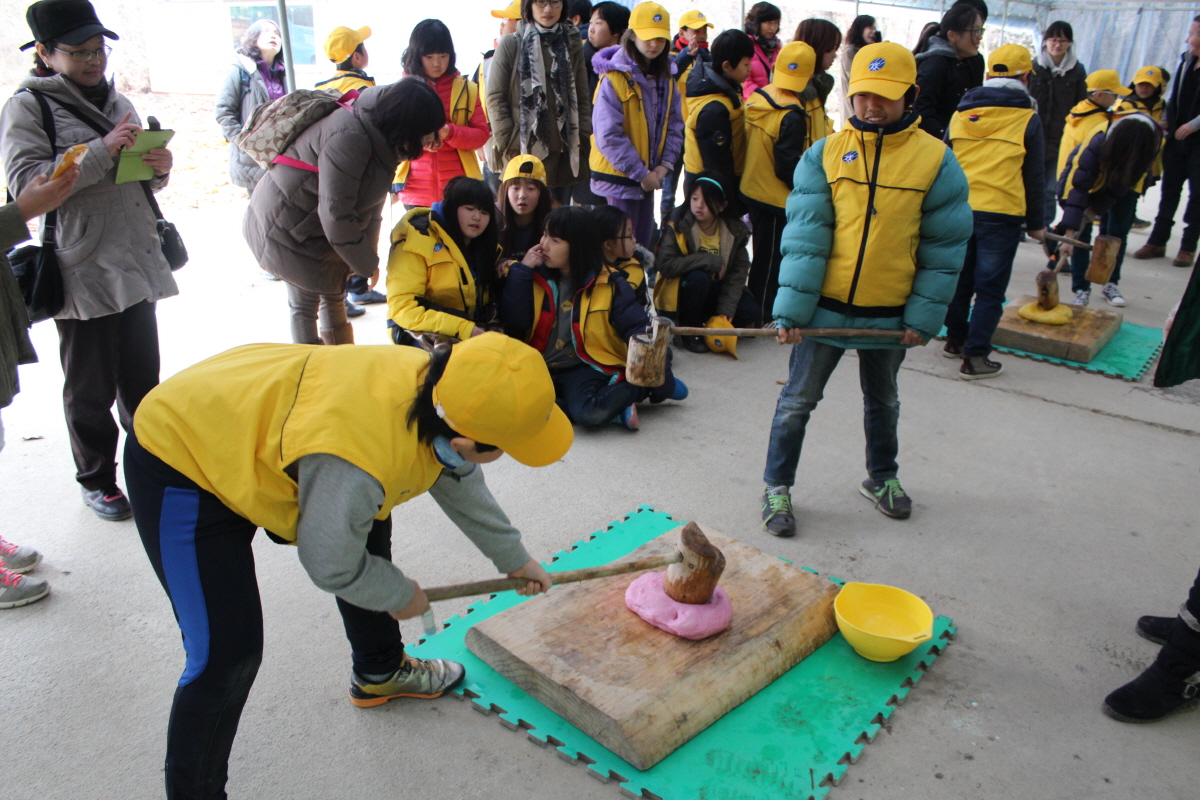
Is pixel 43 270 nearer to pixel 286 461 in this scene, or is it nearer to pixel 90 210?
pixel 90 210

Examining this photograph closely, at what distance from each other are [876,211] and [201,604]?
2.36 meters

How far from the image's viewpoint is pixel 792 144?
15.6 feet

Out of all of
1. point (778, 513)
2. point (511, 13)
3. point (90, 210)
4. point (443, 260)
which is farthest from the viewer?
point (511, 13)

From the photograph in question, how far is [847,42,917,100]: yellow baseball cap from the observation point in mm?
2607

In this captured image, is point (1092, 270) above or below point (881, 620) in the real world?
above

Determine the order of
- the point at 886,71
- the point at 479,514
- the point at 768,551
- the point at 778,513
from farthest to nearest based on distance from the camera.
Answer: the point at 778,513
the point at 768,551
the point at 886,71
the point at 479,514

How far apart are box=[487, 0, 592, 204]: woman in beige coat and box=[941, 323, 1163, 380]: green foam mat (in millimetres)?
2914

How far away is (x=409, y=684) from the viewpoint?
2.17 meters

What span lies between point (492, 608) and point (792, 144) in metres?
3.41

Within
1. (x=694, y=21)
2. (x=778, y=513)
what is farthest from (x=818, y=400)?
(x=694, y=21)

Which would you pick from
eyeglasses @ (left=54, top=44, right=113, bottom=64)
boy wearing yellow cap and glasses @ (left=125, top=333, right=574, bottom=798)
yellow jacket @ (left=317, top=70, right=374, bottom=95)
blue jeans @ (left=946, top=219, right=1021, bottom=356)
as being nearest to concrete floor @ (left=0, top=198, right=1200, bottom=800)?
blue jeans @ (left=946, top=219, right=1021, bottom=356)

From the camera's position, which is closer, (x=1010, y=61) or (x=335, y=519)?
(x=335, y=519)

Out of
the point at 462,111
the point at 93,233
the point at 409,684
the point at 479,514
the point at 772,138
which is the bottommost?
the point at 409,684

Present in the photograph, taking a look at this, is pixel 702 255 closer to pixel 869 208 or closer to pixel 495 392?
pixel 869 208
